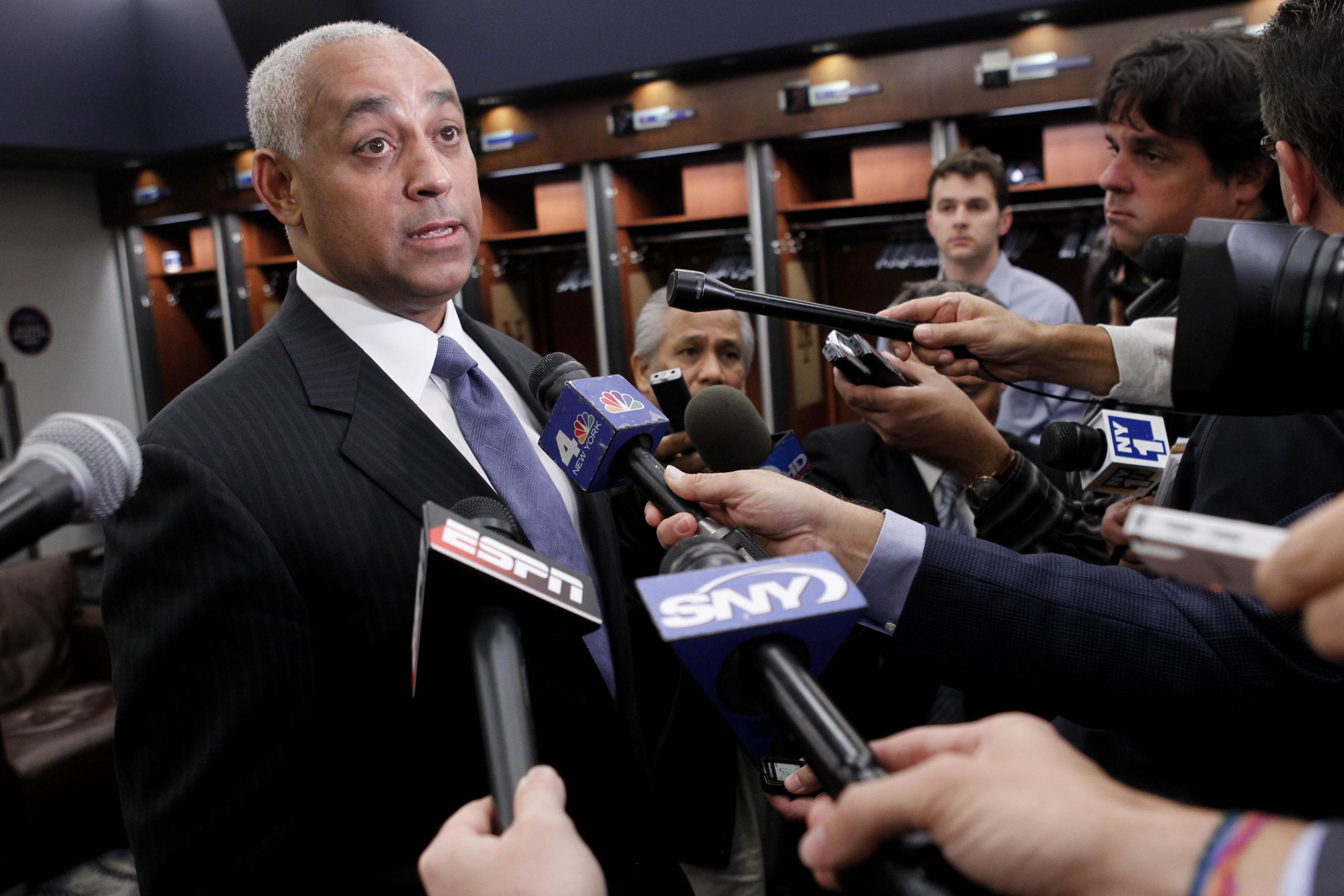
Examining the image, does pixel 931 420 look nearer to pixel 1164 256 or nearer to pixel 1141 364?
pixel 1141 364

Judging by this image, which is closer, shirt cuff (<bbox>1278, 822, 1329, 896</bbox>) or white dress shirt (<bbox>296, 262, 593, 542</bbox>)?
shirt cuff (<bbox>1278, 822, 1329, 896</bbox>)

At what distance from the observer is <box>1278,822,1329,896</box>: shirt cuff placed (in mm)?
463

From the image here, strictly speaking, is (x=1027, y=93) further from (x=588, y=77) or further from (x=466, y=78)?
A: (x=466, y=78)

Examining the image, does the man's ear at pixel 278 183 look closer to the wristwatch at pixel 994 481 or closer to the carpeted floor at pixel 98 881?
the wristwatch at pixel 994 481

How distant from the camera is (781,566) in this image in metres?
0.68

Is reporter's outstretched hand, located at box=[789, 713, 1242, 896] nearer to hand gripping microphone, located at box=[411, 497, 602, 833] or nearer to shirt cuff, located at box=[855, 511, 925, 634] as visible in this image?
hand gripping microphone, located at box=[411, 497, 602, 833]

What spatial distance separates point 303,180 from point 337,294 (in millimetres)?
191

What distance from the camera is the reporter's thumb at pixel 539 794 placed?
599mm

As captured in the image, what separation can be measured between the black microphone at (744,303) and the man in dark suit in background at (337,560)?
1.02ft

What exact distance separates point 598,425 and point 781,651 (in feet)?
1.72

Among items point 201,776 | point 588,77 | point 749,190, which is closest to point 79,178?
point 588,77

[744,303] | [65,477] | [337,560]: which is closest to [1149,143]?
[744,303]

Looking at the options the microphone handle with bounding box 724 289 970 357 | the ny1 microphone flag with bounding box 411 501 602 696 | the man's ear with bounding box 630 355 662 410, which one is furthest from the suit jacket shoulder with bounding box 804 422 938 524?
the ny1 microphone flag with bounding box 411 501 602 696

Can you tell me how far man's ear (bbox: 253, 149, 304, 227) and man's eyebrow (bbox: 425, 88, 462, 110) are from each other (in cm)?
22
